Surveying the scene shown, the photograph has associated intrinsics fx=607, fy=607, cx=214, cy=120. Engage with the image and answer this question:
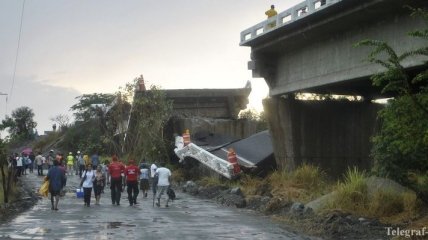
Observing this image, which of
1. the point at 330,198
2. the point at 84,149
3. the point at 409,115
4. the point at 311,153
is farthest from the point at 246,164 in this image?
the point at 84,149

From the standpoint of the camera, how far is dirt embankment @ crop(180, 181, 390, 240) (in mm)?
13219

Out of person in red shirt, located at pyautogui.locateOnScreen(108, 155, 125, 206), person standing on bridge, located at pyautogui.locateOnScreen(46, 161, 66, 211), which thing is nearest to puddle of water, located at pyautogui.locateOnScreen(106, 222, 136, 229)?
person standing on bridge, located at pyautogui.locateOnScreen(46, 161, 66, 211)

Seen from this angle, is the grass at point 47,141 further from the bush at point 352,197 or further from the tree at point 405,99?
the tree at point 405,99

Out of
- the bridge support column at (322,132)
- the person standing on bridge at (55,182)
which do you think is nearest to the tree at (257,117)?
the bridge support column at (322,132)

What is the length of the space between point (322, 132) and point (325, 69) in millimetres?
5054

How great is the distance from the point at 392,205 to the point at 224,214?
547 centimetres

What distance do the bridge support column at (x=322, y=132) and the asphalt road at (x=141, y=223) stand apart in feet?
16.1

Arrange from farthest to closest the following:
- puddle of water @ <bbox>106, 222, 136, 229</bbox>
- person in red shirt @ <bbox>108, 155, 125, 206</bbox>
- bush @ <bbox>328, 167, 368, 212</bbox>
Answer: person in red shirt @ <bbox>108, 155, 125, 206</bbox>, bush @ <bbox>328, 167, 368, 212</bbox>, puddle of water @ <bbox>106, 222, 136, 229</bbox>

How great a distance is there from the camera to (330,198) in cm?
1625

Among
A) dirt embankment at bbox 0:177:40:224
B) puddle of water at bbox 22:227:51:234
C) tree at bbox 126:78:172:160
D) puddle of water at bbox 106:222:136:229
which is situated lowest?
puddle of water at bbox 106:222:136:229

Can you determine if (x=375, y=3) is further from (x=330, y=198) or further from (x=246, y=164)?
(x=246, y=164)

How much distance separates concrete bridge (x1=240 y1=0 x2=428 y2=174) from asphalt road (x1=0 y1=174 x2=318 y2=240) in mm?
5482

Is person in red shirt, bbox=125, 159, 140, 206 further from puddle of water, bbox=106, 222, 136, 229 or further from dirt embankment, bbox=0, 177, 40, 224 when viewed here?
puddle of water, bbox=106, 222, 136, 229

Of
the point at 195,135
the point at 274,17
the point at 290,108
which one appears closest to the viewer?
the point at 274,17
